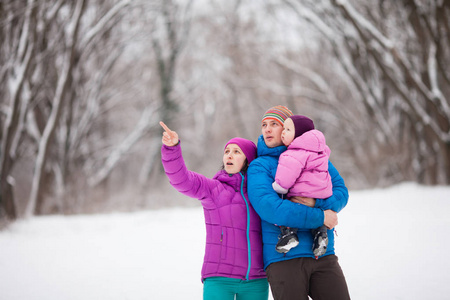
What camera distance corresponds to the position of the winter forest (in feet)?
22.9

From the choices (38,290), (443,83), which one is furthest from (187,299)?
(443,83)

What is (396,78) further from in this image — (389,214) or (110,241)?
(110,241)

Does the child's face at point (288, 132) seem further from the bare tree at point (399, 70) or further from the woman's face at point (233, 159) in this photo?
the bare tree at point (399, 70)

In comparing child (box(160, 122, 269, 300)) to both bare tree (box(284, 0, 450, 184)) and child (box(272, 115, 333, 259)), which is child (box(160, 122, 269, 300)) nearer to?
child (box(272, 115, 333, 259))

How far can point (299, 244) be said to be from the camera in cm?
207

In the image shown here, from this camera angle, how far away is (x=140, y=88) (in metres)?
13.2

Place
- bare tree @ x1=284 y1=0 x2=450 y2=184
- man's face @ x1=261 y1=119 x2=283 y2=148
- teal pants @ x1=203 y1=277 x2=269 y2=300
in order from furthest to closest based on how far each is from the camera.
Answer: bare tree @ x1=284 y1=0 x2=450 y2=184
man's face @ x1=261 y1=119 x2=283 y2=148
teal pants @ x1=203 y1=277 x2=269 y2=300

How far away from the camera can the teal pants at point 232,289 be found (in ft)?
6.99

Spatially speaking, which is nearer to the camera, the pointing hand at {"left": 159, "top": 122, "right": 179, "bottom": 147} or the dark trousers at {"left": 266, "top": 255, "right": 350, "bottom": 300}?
the dark trousers at {"left": 266, "top": 255, "right": 350, "bottom": 300}

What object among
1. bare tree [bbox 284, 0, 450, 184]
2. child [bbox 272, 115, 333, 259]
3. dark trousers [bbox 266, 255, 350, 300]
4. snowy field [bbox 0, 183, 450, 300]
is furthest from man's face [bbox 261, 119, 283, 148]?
bare tree [bbox 284, 0, 450, 184]

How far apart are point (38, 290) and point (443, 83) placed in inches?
384

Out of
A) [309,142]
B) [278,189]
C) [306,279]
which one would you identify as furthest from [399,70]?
[306,279]

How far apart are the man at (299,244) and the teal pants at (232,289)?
0.57ft

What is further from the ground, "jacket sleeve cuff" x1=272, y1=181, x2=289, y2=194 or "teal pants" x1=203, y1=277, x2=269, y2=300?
"jacket sleeve cuff" x1=272, y1=181, x2=289, y2=194
